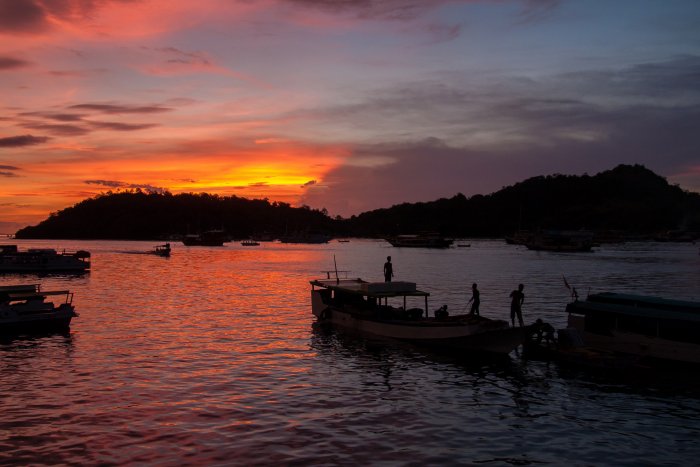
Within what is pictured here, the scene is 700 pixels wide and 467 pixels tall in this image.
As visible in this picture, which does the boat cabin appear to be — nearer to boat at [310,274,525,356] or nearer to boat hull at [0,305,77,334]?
boat at [310,274,525,356]

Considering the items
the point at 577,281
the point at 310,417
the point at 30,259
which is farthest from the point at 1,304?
the point at 577,281

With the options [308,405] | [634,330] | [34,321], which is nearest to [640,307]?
[634,330]

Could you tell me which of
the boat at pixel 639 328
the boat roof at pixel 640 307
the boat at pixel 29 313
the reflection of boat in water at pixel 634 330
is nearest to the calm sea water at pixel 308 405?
the boat at pixel 29 313

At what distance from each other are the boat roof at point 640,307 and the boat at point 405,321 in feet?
17.9

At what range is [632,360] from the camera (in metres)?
31.8

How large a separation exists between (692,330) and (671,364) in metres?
2.16

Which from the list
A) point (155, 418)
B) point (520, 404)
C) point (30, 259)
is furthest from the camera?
point (30, 259)

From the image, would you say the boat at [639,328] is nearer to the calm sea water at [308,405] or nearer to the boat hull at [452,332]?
the calm sea water at [308,405]

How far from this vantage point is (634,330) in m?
34.5

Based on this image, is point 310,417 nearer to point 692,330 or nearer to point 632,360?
point 632,360

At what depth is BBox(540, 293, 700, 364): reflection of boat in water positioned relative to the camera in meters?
32.3

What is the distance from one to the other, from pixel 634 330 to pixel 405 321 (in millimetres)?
13516

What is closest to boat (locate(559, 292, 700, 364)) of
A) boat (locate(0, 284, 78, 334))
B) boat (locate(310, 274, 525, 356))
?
boat (locate(310, 274, 525, 356))

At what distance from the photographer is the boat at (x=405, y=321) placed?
1374 inches
